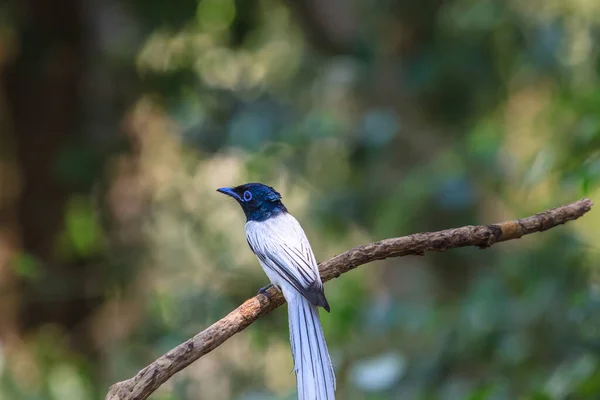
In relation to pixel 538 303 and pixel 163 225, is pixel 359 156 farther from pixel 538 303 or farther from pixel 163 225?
pixel 163 225

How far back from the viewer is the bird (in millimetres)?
2621

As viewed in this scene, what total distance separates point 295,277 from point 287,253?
0.23m

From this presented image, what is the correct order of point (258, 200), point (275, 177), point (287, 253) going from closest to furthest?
1. point (287, 253)
2. point (258, 200)
3. point (275, 177)

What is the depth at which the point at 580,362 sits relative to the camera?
3896 millimetres

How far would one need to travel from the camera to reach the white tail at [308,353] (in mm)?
2547

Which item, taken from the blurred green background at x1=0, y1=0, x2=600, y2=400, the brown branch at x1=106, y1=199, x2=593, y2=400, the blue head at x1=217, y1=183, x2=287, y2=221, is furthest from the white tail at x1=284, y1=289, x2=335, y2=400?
the blurred green background at x1=0, y1=0, x2=600, y2=400

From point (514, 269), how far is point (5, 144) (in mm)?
5409

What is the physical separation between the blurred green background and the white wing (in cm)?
123

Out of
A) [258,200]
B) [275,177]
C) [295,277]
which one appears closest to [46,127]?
[275,177]

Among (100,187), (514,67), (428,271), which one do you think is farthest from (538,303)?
(100,187)

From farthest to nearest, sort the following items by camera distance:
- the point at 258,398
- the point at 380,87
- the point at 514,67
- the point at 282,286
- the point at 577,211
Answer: the point at 380,87 → the point at 514,67 → the point at 258,398 → the point at 282,286 → the point at 577,211

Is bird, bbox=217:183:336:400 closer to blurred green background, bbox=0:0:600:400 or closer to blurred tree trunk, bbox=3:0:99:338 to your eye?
blurred green background, bbox=0:0:600:400

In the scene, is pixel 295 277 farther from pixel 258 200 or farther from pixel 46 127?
pixel 46 127

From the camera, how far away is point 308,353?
2729 millimetres
